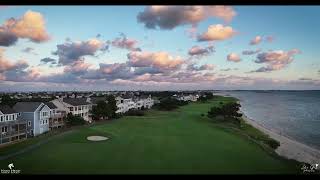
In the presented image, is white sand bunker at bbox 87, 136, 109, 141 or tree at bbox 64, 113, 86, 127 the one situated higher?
tree at bbox 64, 113, 86, 127

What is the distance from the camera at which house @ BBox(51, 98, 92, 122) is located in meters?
34.2

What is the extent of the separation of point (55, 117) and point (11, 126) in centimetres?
700

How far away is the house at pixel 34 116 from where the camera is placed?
25.5 meters

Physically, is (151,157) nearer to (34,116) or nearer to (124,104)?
(34,116)

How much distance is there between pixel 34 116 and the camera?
25734 mm

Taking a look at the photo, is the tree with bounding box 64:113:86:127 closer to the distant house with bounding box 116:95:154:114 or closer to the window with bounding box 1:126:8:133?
the window with bounding box 1:126:8:133

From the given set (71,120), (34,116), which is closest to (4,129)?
(34,116)

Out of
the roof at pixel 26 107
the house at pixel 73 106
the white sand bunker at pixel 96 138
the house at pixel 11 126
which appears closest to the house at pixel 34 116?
the roof at pixel 26 107

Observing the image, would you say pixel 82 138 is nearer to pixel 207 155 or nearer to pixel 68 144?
pixel 68 144

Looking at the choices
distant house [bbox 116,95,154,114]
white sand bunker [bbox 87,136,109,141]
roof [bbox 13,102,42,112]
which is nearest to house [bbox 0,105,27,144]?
roof [bbox 13,102,42,112]

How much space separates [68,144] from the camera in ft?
64.4

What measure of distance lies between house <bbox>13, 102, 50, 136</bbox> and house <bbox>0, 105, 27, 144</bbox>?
26.7 inches

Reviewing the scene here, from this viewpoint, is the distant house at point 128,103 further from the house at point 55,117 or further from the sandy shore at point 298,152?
the sandy shore at point 298,152

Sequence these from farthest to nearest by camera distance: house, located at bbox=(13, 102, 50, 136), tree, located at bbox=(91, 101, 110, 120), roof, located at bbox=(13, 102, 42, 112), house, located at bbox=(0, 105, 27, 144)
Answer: tree, located at bbox=(91, 101, 110, 120)
roof, located at bbox=(13, 102, 42, 112)
house, located at bbox=(13, 102, 50, 136)
house, located at bbox=(0, 105, 27, 144)
